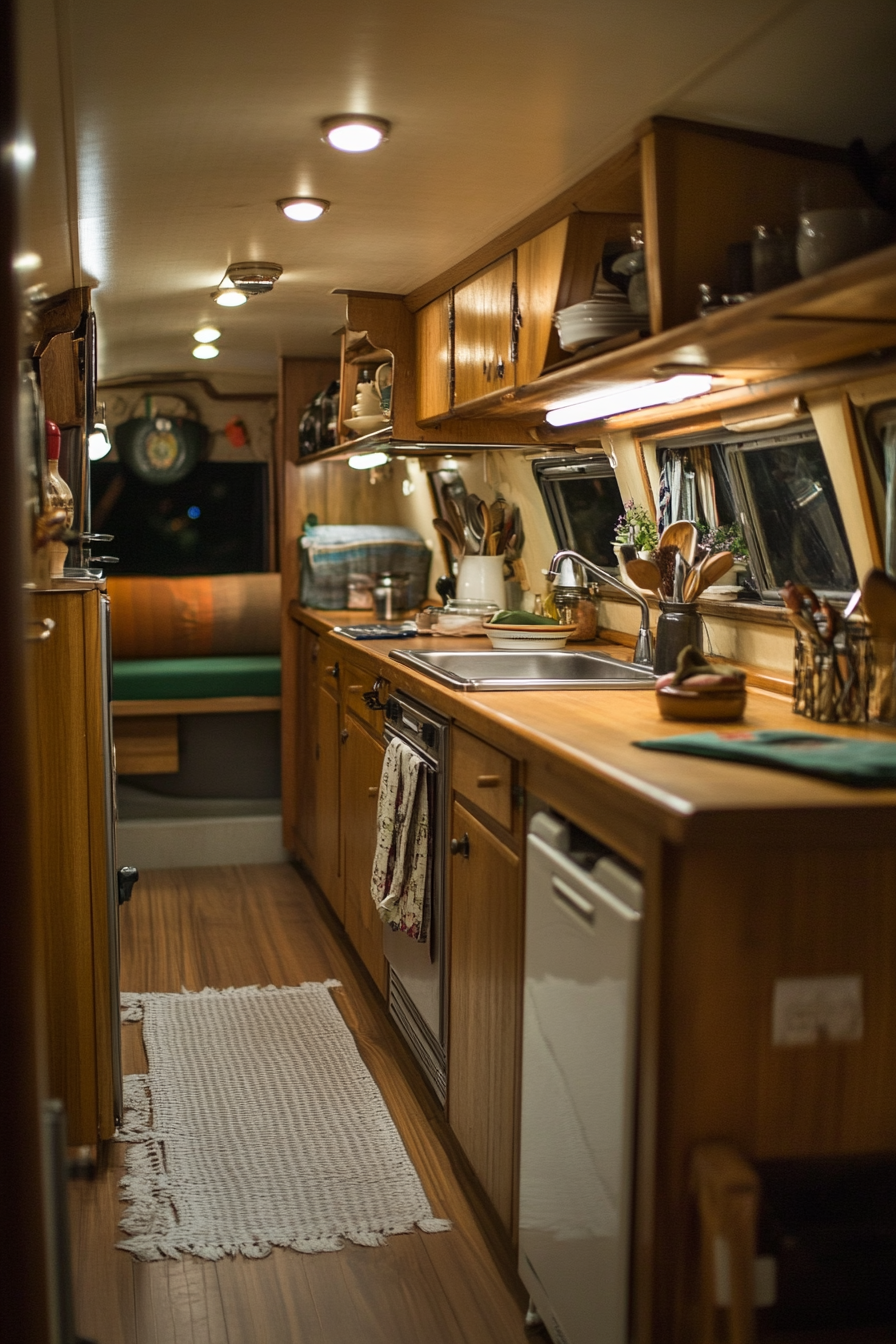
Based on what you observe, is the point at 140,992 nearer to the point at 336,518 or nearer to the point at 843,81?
the point at 336,518

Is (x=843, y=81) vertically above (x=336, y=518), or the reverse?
(x=843, y=81)

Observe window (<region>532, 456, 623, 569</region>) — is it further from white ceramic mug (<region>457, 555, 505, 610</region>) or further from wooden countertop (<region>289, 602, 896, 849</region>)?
wooden countertop (<region>289, 602, 896, 849</region>)

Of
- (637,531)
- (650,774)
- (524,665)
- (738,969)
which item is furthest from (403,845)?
(738,969)

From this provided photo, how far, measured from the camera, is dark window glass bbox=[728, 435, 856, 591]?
99.3 inches

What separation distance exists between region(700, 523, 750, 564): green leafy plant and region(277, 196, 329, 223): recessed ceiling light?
1216mm

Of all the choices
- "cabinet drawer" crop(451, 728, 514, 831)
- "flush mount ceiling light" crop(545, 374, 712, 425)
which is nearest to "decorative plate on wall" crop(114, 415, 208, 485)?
"flush mount ceiling light" crop(545, 374, 712, 425)

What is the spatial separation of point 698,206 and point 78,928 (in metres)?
1.99

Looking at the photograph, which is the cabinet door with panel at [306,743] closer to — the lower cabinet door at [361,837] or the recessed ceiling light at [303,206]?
the lower cabinet door at [361,837]

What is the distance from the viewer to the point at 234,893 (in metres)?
5.03

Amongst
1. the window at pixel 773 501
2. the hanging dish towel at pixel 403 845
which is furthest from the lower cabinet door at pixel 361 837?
the window at pixel 773 501

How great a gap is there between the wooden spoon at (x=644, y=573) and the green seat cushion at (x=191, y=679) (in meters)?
2.97

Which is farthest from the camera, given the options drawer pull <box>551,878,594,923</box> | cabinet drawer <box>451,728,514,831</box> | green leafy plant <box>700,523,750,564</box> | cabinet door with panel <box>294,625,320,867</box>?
cabinet door with panel <box>294,625,320,867</box>

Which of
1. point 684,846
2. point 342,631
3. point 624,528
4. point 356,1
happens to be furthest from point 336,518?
point 684,846

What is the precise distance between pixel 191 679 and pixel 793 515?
11.3ft
